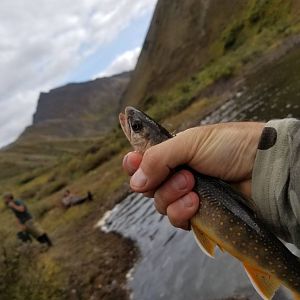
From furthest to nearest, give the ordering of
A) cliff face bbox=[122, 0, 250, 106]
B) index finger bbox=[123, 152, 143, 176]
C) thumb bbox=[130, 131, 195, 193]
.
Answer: cliff face bbox=[122, 0, 250, 106] → index finger bbox=[123, 152, 143, 176] → thumb bbox=[130, 131, 195, 193]

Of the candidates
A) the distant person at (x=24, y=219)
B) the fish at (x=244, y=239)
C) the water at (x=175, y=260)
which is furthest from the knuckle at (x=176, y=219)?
the distant person at (x=24, y=219)

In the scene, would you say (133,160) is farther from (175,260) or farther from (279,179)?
(175,260)

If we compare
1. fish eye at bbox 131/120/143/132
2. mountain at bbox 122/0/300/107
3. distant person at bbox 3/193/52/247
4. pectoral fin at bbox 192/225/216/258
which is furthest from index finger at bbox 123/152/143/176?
mountain at bbox 122/0/300/107

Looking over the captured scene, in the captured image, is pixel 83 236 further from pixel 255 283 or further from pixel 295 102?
pixel 255 283

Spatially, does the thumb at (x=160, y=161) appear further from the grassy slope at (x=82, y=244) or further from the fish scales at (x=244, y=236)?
the grassy slope at (x=82, y=244)

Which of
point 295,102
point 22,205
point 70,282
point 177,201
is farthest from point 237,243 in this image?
point 295,102

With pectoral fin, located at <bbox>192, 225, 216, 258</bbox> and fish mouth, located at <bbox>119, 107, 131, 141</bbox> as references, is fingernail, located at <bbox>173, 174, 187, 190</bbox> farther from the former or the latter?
fish mouth, located at <bbox>119, 107, 131, 141</bbox>

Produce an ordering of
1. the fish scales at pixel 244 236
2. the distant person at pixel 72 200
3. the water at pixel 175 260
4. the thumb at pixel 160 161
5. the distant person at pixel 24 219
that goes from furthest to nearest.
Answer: the distant person at pixel 72 200 → the distant person at pixel 24 219 → the water at pixel 175 260 → the thumb at pixel 160 161 → the fish scales at pixel 244 236
